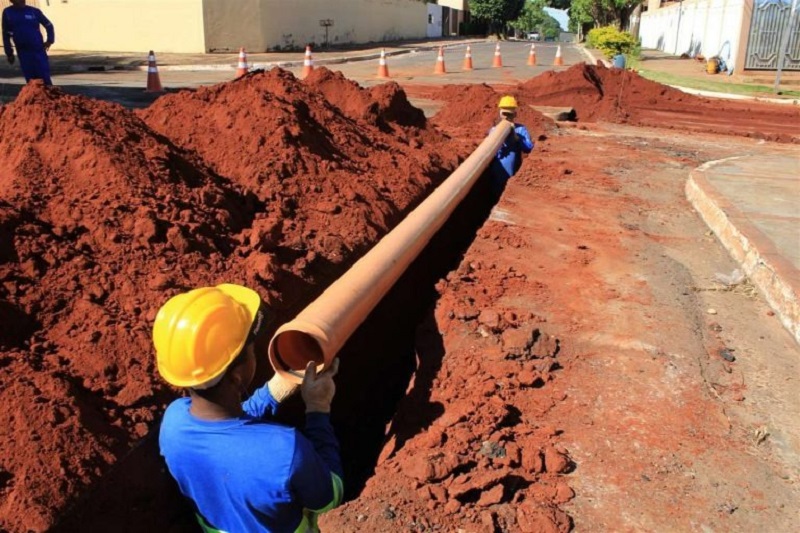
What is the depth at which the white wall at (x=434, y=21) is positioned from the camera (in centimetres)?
5212

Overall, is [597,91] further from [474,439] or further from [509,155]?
[474,439]

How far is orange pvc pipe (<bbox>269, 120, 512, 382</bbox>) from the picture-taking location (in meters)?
2.81

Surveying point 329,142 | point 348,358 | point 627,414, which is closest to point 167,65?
point 329,142

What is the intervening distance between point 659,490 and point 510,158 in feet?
19.1

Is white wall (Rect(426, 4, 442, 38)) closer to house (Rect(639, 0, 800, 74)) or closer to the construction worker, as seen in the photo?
house (Rect(639, 0, 800, 74))

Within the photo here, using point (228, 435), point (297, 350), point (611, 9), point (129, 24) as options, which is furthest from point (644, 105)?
point (611, 9)

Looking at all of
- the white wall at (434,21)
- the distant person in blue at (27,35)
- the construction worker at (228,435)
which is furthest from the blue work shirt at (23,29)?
the white wall at (434,21)

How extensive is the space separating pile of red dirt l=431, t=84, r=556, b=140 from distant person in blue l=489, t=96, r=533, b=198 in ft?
9.25

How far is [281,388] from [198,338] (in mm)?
744

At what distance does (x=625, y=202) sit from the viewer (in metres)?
7.27

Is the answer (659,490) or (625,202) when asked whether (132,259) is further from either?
(625,202)

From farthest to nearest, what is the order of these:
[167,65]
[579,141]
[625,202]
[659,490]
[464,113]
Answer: [167,65] < [464,113] < [579,141] < [625,202] < [659,490]

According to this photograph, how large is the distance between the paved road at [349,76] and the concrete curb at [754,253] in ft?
30.2

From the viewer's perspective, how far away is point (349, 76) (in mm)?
19641
